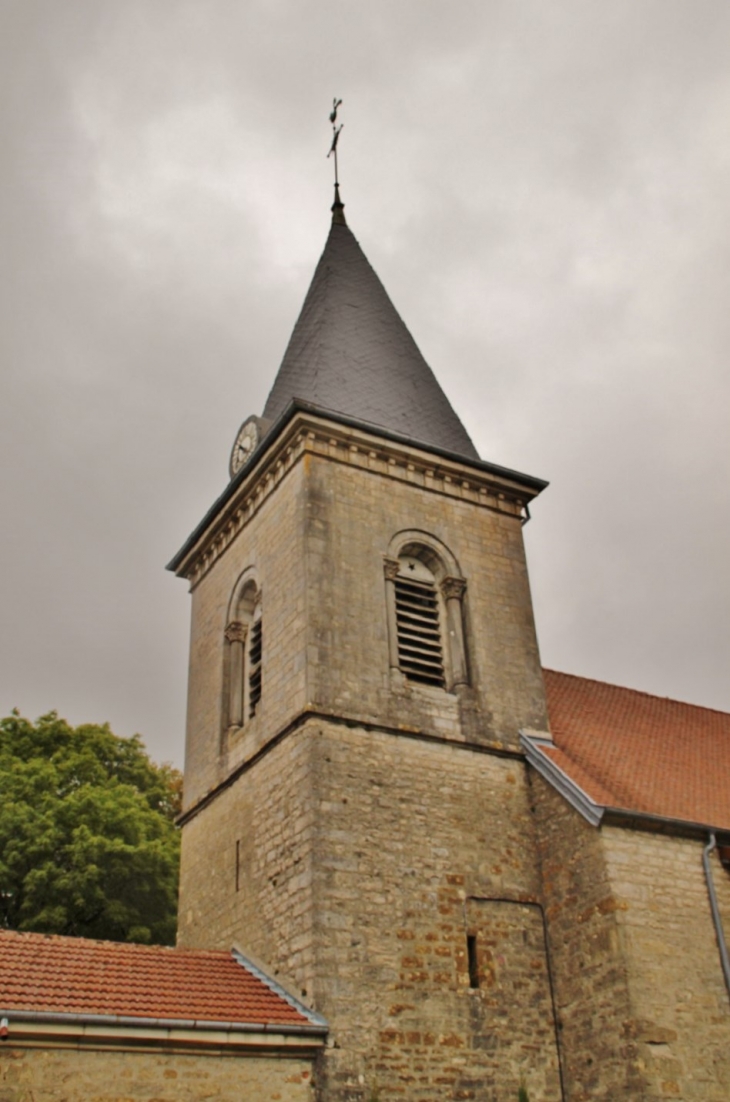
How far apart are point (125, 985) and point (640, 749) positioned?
27.3ft

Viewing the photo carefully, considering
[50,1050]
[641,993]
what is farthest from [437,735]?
[50,1050]

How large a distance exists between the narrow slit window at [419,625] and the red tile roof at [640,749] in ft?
6.23

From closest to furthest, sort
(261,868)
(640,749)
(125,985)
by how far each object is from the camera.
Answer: (125,985) → (261,868) → (640,749)

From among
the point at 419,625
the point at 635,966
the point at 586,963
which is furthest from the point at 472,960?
the point at 419,625

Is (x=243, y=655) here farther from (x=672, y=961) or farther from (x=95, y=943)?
(x=672, y=961)

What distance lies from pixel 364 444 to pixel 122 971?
789 cm

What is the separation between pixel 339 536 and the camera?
1464 cm

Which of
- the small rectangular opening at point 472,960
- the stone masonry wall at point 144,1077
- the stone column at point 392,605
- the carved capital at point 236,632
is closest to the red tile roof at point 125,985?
the stone masonry wall at point 144,1077

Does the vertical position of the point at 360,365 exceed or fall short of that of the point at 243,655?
it exceeds it

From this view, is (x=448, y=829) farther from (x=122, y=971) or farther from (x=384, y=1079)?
(x=122, y=971)

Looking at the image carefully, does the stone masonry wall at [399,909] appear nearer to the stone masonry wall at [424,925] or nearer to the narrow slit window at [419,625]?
the stone masonry wall at [424,925]

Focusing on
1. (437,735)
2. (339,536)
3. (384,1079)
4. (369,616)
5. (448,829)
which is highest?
(339,536)

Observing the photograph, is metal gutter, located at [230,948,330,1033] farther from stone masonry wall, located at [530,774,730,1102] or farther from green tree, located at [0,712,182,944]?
green tree, located at [0,712,182,944]

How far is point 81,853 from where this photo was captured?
65.6 feet
